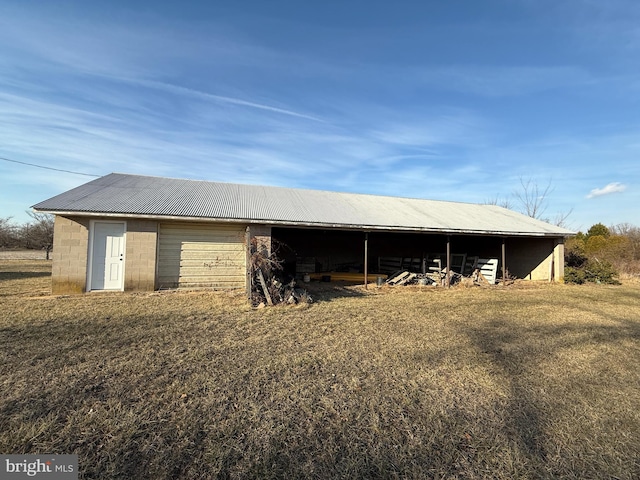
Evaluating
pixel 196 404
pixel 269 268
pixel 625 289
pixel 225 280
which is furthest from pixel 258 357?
pixel 625 289

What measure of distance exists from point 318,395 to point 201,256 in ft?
27.9

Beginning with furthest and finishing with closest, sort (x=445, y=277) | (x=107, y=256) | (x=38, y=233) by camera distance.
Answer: (x=38, y=233), (x=445, y=277), (x=107, y=256)

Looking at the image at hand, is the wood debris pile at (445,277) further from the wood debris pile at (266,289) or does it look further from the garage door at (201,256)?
the garage door at (201,256)

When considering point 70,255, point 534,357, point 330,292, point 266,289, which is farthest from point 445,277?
point 70,255

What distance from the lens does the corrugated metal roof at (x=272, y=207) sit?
10258mm

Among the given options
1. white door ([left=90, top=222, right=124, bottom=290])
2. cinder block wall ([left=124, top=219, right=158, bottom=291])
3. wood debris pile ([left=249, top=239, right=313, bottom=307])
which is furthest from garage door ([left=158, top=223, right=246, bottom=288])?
wood debris pile ([left=249, top=239, right=313, bottom=307])

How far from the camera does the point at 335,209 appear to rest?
44.8 feet

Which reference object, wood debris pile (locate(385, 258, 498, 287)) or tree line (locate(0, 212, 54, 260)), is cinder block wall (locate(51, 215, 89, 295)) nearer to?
wood debris pile (locate(385, 258, 498, 287))

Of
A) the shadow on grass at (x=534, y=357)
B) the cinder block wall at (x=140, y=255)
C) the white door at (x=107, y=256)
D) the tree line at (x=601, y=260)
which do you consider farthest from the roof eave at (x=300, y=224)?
the shadow on grass at (x=534, y=357)

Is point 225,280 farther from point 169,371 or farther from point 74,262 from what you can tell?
point 169,371

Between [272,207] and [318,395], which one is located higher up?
[272,207]

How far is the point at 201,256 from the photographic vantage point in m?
11.2

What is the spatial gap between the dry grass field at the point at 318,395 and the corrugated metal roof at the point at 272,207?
3.85 m

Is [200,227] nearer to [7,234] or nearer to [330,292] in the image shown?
[330,292]
